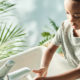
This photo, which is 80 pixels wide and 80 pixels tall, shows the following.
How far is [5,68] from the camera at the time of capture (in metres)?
0.78

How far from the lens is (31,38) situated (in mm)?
3654

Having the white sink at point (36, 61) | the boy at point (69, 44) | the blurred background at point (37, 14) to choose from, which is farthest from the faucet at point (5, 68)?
the blurred background at point (37, 14)

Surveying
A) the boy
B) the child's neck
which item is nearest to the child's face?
the boy

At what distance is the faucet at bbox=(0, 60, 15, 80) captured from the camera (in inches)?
30.0

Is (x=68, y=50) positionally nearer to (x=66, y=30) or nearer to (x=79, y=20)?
(x=66, y=30)

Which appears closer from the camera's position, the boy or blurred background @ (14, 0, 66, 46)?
the boy

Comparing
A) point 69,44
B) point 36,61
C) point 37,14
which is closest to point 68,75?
point 69,44

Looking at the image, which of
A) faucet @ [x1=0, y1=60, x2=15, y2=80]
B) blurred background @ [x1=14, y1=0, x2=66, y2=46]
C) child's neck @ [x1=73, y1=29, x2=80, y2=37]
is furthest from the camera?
blurred background @ [x1=14, y1=0, x2=66, y2=46]

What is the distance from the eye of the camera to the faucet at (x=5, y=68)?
2.50 feet

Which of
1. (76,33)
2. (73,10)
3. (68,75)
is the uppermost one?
(73,10)

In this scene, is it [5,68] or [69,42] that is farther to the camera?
[69,42]

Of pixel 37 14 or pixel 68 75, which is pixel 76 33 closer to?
pixel 68 75

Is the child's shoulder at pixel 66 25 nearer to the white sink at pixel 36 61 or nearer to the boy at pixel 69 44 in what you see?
the boy at pixel 69 44

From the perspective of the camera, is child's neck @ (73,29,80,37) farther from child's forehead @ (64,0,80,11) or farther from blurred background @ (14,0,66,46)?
blurred background @ (14,0,66,46)
